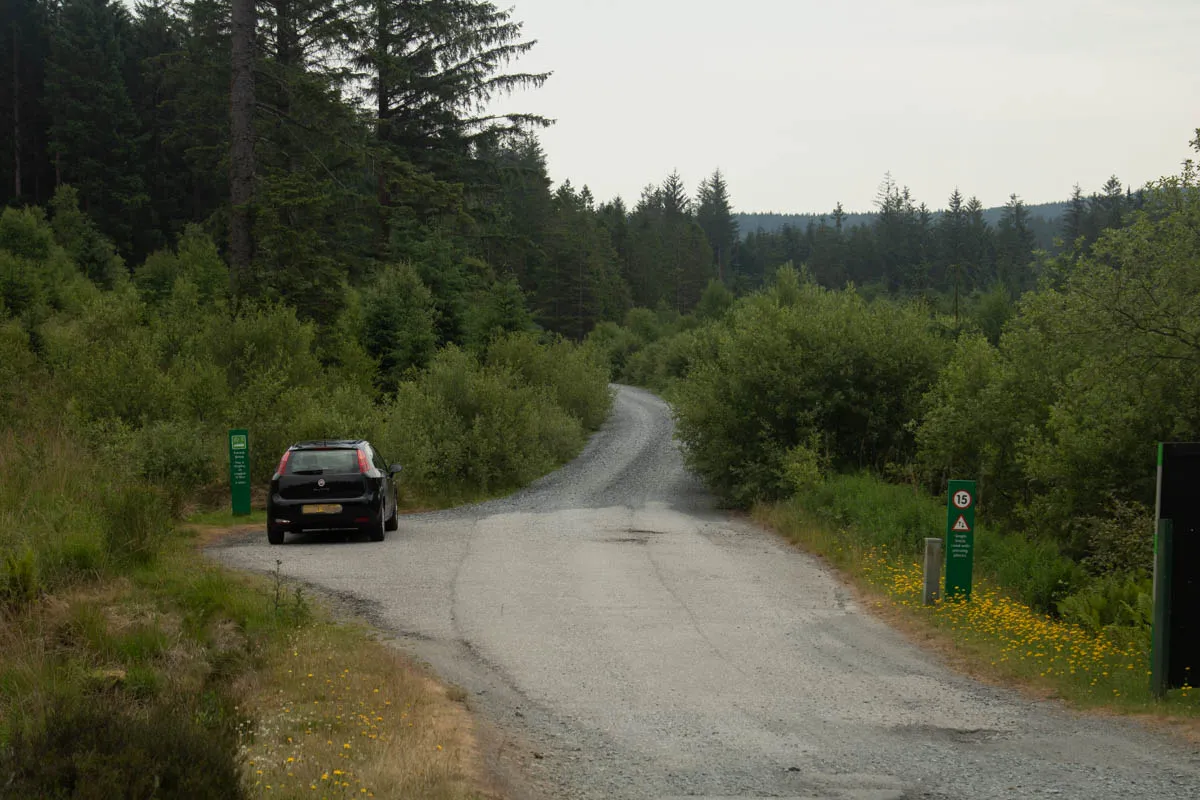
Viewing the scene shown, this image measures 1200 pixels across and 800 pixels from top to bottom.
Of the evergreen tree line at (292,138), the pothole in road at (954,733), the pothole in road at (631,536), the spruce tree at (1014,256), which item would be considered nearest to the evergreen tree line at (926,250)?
the spruce tree at (1014,256)

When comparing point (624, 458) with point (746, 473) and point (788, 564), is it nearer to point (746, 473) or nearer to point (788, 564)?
point (746, 473)

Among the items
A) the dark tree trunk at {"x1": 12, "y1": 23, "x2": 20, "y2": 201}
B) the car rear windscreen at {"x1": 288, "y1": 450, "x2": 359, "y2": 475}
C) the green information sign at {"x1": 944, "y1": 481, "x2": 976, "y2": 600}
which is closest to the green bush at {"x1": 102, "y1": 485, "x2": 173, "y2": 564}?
the car rear windscreen at {"x1": 288, "y1": 450, "x2": 359, "y2": 475}

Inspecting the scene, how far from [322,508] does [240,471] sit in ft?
13.6

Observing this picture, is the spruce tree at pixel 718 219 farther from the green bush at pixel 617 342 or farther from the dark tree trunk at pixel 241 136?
the dark tree trunk at pixel 241 136

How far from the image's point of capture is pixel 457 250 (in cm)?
4425

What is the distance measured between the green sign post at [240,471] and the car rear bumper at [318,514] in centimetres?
361

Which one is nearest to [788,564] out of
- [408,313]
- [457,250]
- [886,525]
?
[886,525]

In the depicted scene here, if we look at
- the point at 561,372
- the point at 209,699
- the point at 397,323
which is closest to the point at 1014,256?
the point at 561,372

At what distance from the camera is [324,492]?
683 inches

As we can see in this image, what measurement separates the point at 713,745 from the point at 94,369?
64.1ft

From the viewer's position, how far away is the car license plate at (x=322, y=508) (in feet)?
56.5

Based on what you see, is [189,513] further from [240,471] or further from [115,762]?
[115,762]

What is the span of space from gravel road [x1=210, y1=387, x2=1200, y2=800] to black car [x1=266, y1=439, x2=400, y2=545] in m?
0.46

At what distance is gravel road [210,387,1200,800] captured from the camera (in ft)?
22.5
